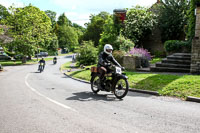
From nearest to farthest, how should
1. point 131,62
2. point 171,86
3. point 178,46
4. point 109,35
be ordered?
point 171,86 → point 131,62 → point 178,46 → point 109,35

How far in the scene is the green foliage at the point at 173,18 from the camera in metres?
26.2

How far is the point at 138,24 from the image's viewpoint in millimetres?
27844

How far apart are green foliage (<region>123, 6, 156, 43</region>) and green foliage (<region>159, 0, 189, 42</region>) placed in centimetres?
161

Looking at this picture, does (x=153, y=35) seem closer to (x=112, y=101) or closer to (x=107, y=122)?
(x=112, y=101)

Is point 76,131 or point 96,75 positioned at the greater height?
point 96,75

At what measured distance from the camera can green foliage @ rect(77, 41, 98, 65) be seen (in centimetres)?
2770

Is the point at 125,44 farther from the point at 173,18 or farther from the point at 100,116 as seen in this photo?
the point at 100,116

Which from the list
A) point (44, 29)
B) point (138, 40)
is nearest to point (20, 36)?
point (44, 29)

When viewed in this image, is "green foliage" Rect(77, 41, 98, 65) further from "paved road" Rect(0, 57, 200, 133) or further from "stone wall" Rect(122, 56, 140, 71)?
"paved road" Rect(0, 57, 200, 133)

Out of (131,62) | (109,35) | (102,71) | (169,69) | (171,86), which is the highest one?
(109,35)

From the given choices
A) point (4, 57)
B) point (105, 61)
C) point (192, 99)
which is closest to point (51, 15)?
point (4, 57)

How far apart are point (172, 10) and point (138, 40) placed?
18.6 feet

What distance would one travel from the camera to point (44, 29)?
1679 inches

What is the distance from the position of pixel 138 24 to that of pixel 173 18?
14.7 ft
